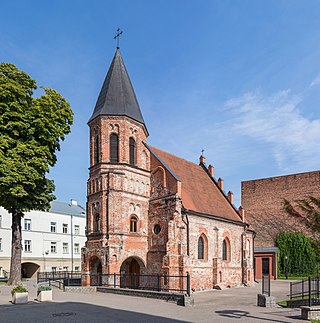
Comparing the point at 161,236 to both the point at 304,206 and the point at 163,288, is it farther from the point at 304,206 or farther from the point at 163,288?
the point at 304,206

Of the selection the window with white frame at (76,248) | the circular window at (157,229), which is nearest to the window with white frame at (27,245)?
the window with white frame at (76,248)

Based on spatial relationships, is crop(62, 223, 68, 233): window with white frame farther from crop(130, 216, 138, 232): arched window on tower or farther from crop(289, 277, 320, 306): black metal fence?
crop(289, 277, 320, 306): black metal fence

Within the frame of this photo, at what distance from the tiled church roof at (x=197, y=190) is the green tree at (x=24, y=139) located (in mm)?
8084

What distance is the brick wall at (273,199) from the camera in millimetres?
45059

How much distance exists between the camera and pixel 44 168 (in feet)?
79.4

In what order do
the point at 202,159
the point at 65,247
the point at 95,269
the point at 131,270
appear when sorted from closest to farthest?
the point at 95,269 → the point at 131,270 → the point at 202,159 → the point at 65,247

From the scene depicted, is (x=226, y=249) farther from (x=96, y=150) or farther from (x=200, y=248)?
(x=96, y=150)

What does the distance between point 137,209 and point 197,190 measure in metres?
6.69

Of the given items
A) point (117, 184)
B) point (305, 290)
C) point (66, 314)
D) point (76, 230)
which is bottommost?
point (305, 290)

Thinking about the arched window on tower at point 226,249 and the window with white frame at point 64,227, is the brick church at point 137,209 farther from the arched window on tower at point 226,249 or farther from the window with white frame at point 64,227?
the window with white frame at point 64,227

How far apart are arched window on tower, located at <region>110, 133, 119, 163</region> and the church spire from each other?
1742mm

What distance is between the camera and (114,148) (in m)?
27.1

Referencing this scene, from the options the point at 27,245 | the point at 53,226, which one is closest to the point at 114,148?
the point at 27,245

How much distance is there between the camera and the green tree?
2309 centimetres
